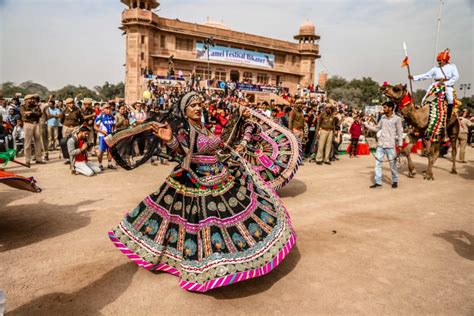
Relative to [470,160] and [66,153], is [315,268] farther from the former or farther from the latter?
[470,160]

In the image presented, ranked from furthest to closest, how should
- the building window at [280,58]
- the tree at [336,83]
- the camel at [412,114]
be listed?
the tree at [336,83], the building window at [280,58], the camel at [412,114]

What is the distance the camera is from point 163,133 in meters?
3.46

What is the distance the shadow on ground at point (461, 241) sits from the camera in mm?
4238

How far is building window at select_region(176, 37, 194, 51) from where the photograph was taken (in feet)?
126

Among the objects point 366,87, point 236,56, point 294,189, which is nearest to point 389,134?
point 294,189

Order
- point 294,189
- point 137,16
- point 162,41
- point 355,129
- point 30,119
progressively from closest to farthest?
point 294,189
point 30,119
point 355,129
point 137,16
point 162,41

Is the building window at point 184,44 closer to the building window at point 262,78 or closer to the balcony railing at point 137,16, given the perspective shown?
the balcony railing at point 137,16

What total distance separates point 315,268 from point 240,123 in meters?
2.17

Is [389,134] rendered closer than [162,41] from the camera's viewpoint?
Yes

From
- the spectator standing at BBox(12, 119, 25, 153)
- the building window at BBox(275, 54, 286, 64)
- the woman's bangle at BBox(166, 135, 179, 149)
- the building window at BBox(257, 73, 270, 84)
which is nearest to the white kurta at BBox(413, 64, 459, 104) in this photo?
the woman's bangle at BBox(166, 135, 179, 149)

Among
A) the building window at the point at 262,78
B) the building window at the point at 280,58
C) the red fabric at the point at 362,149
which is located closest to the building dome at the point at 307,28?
the building window at the point at 280,58

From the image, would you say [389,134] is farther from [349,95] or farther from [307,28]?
[349,95]

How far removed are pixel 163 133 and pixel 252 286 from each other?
71.7 inches

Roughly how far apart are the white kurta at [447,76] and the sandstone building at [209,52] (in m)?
24.1
